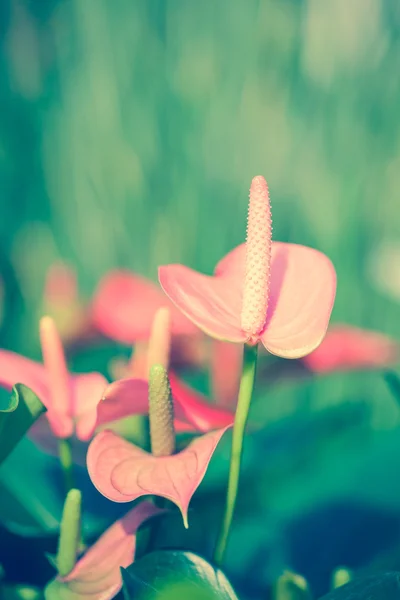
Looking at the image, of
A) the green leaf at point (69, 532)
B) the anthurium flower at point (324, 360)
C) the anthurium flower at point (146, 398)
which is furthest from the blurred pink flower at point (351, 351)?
the green leaf at point (69, 532)

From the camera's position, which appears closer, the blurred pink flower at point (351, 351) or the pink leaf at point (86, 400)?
the pink leaf at point (86, 400)

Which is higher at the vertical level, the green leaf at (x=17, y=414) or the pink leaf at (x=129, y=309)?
the green leaf at (x=17, y=414)

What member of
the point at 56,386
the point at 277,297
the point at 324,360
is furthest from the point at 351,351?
the point at 56,386

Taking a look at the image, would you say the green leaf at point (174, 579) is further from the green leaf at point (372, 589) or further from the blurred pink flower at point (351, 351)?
the blurred pink flower at point (351, 351)

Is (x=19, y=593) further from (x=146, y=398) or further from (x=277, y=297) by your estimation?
(x=277, y=297)

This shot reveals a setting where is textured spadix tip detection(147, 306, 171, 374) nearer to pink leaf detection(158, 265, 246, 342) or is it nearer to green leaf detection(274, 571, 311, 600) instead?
pink leaf detection(158, 265, 246, 342)

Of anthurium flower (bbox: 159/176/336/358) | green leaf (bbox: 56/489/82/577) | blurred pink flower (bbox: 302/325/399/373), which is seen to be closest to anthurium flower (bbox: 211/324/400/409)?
blurred pink flower (bbox: 302/325/399/373)
